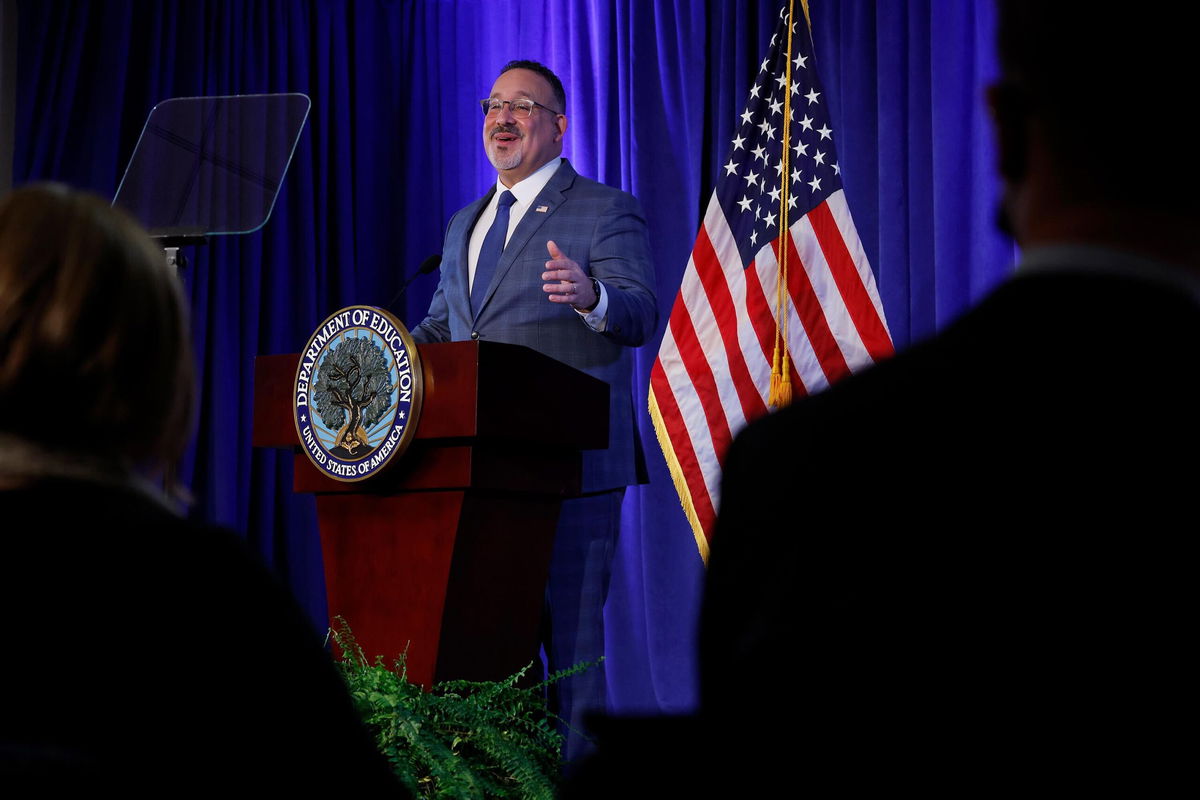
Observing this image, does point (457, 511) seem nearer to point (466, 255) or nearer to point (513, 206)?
point (466, 255)

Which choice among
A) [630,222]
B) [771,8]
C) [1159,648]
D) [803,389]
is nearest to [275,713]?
[1159,648]

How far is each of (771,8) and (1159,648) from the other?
4.36m

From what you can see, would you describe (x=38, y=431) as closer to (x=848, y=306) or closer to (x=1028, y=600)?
A: (x=1028, y=600)

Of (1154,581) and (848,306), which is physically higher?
(848,306)

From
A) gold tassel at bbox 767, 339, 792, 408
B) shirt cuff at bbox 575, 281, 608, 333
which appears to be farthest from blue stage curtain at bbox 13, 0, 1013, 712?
shirt cuff at bbox 575, 281, 608, 333

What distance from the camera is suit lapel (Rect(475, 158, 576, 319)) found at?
130 inches

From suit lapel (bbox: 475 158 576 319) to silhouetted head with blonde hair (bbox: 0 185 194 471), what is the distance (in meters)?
2.37

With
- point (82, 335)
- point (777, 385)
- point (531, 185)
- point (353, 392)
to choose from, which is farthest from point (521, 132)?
point (82, 335)

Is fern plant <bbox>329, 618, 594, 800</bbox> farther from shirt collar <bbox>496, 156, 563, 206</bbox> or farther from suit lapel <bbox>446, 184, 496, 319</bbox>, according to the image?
shirt collar <bbox>496, 156, 563, 206</bbox>

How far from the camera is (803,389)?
12.3 ft

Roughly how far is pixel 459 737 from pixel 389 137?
3612 mm

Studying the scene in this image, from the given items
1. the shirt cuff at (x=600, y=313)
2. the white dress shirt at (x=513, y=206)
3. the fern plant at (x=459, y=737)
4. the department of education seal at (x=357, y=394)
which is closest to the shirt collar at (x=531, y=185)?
the white dress shirt at (x=513, y=206)

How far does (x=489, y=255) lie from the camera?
3.39m

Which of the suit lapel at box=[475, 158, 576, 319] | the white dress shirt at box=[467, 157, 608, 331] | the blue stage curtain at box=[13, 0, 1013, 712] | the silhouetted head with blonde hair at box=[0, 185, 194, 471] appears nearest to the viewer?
the silhouetted head with blonde hair at box=[0, 185, 194, 471]
